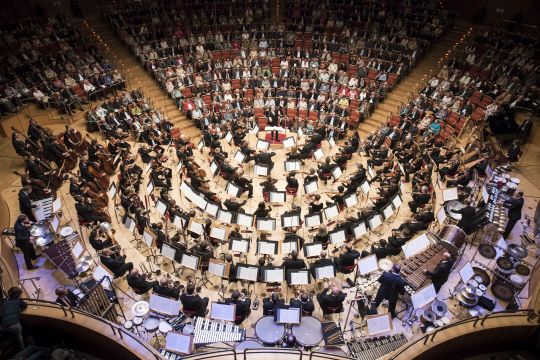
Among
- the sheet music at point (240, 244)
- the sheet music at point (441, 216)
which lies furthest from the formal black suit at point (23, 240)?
the sheet music at point (441, 216)

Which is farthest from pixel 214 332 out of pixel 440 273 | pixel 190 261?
pixel 440 273

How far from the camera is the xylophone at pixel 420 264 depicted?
369 inches

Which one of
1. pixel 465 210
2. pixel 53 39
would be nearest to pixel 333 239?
pixel 465 210

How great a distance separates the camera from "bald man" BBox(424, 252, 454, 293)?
8891mm

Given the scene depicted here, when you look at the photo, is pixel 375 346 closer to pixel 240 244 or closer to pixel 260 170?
pixel 240 244

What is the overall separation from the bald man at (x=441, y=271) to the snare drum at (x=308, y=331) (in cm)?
334

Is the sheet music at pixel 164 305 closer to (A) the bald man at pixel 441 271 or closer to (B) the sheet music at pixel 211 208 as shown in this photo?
(B) the sheet music at pixel 211 208

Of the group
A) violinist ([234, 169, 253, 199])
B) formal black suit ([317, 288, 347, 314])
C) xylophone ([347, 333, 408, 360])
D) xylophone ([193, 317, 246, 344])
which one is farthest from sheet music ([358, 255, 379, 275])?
violinist ([234, 169, 253, 199])

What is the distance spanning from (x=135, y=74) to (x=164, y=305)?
59.6 ft

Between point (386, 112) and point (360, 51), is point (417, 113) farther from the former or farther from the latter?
point (360, 51)

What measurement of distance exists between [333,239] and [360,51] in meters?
17.0

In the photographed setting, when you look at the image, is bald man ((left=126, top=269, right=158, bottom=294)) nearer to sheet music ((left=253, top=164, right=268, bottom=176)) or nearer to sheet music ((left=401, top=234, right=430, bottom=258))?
sheet music ((left=253, top=164, right=268, bottom=176))

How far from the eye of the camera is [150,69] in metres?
22.0

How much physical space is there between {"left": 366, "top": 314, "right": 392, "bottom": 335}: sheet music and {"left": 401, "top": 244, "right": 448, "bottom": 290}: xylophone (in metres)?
2.04
